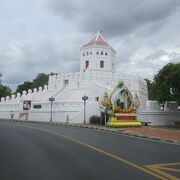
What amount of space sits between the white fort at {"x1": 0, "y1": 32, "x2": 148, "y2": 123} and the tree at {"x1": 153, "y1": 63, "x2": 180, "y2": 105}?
415 inches

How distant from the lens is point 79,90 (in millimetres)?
57781

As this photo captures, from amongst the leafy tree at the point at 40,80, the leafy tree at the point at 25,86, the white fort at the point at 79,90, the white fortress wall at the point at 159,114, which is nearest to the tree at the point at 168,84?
the white fortress wall at the point at 159,114

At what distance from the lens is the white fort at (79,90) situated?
155 ft

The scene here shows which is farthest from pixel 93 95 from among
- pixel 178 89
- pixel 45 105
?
pixel 178 89

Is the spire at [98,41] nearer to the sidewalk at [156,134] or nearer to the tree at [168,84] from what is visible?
the tree at [168,84]

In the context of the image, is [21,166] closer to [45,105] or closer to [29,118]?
[45,105]

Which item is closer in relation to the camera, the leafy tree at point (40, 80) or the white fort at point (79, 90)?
the white fort at point (79, 90)

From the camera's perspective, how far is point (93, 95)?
5528cm

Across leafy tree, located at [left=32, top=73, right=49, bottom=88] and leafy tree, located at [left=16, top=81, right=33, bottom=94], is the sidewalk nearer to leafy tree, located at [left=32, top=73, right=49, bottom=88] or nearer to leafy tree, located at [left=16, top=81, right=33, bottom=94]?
leafy tree, located at [left=32, top=73, right=49, bottom=88]

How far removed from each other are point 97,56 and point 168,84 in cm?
3541

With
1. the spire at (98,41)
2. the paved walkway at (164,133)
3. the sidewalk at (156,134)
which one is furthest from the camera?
the spire at (98,41)

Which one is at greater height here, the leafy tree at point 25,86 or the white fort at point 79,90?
the leafy tree at point 25,86

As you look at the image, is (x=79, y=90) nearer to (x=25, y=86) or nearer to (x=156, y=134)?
(x=156, y=134)

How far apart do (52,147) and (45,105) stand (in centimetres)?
3590
